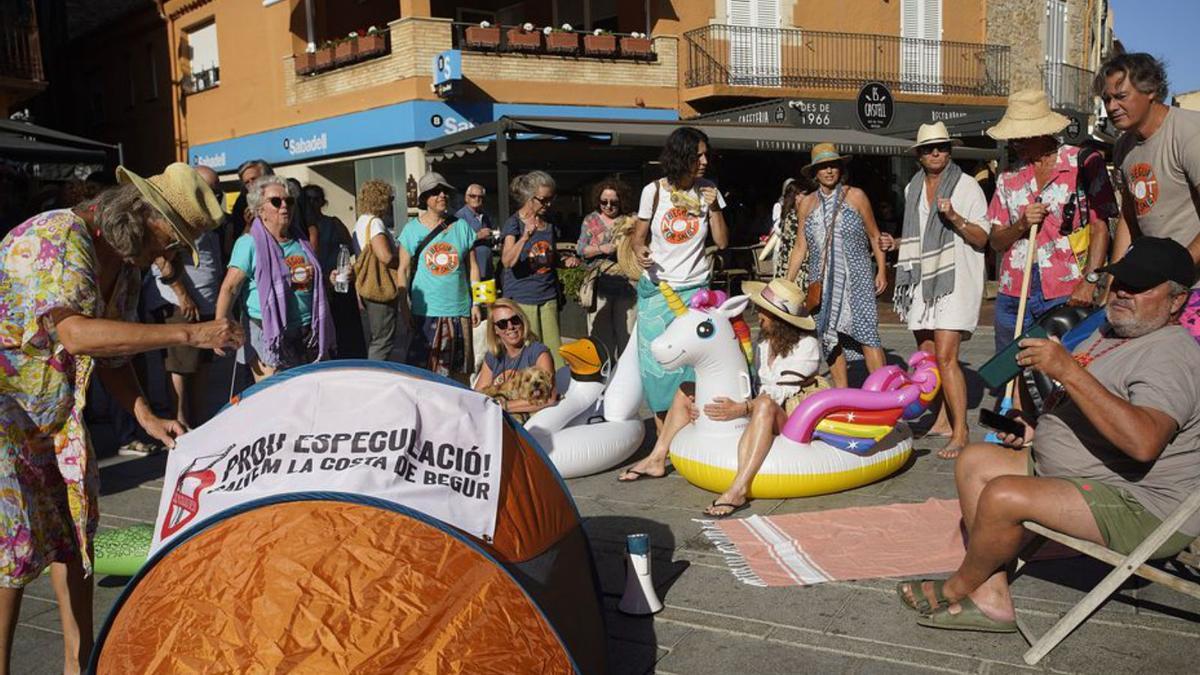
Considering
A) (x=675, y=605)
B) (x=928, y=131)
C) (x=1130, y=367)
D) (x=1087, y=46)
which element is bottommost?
(x=675, y=605)

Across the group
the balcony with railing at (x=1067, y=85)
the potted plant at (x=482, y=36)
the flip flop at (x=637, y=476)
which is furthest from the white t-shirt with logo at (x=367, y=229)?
the balcony with railing at (x=1067, y=85)

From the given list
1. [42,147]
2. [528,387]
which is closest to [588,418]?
[528,387]

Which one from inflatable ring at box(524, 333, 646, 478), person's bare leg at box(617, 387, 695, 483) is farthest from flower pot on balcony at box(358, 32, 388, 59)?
person's bare leg at box(617, 387, 695, 483)

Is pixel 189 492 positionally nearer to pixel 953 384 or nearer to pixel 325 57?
pixel 953 384

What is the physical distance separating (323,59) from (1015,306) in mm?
18090

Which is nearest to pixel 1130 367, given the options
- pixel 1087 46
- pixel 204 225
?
pixel 204 225

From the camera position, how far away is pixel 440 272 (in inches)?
290

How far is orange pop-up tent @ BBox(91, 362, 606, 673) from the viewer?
8.27 feet

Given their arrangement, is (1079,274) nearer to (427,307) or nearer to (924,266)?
(924,266)

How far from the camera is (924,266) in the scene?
6293 millimetres

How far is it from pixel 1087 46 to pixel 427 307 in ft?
95.1

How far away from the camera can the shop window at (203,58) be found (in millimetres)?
24375

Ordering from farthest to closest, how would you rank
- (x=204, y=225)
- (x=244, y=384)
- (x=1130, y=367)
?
(x=244, y=384), (x=204, y=225), (x=1130, y=367)

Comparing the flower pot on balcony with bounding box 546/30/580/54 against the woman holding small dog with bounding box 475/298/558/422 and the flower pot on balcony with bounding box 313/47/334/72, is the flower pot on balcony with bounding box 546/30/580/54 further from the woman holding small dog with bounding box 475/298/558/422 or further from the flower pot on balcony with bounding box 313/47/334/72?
the woman holding small dog with bounding box 475/298/558/422
